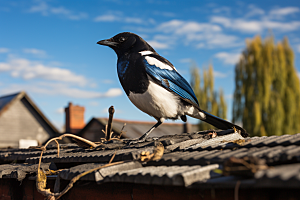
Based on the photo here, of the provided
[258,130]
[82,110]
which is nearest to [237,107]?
[258,130]

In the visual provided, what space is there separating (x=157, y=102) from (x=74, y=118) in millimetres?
20623

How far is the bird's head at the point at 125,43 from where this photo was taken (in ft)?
13.4

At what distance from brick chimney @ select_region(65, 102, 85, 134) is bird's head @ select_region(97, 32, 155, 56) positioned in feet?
65.1

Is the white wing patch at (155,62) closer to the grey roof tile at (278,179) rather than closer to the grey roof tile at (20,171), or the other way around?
the grey roof tile at (20,171)

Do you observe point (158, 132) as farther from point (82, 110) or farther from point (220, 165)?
point (220, 165)

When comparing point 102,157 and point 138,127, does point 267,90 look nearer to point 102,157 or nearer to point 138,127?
point 138,127

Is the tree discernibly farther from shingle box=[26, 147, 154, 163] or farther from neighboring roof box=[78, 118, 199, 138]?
shingle box=[26, 147, 154, 163]

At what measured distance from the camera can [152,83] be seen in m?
3.77

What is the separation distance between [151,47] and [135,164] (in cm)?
205

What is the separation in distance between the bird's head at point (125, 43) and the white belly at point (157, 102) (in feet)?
2.07

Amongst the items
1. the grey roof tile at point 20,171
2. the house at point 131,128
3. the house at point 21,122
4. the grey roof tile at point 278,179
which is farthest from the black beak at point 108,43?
the house at point 21,122

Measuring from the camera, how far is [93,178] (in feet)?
8.52

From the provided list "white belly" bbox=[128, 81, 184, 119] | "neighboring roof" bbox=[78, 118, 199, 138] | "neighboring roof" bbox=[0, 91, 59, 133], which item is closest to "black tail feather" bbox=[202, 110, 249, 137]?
"white belly" bbox=[128, 81, 184, 119]

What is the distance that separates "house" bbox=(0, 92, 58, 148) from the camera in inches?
768
